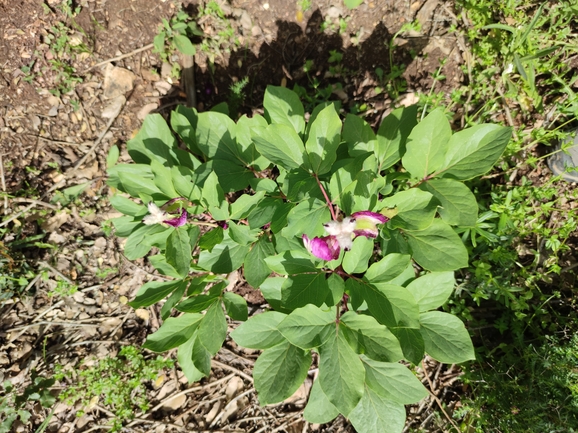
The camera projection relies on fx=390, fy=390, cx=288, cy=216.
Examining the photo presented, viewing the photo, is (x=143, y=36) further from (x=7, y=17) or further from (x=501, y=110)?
(x=501, y=110)

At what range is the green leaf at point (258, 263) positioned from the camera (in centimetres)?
170

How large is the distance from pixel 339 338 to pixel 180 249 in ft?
2.24

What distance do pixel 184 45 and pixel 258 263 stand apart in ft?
6.21

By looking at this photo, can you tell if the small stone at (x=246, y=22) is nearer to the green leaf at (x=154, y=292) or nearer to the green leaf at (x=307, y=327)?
the green leaf at (x=154, y=292)

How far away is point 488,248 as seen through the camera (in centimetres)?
229

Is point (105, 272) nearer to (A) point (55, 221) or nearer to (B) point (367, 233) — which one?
→ (A) point (55, 221)

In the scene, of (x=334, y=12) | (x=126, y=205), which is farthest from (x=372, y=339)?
(x=334, y=12)

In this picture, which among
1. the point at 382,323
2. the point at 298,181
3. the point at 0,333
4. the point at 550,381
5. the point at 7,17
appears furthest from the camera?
the point at 7,17

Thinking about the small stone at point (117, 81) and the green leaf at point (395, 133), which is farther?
the small stone at point (117, 81)

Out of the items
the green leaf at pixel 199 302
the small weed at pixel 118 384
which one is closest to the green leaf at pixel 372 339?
the green leaf at pixel 199 302

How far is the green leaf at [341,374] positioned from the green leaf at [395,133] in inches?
32.3

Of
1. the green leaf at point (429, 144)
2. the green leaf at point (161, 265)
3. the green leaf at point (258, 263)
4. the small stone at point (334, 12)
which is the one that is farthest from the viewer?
the small stone at point (334, 12)

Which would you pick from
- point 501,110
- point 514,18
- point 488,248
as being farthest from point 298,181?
point 514,18

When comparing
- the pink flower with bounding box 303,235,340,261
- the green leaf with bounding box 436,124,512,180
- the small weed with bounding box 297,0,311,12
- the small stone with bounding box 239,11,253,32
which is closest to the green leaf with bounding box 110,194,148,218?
the pink flower with bounding box 303,235,340,261
